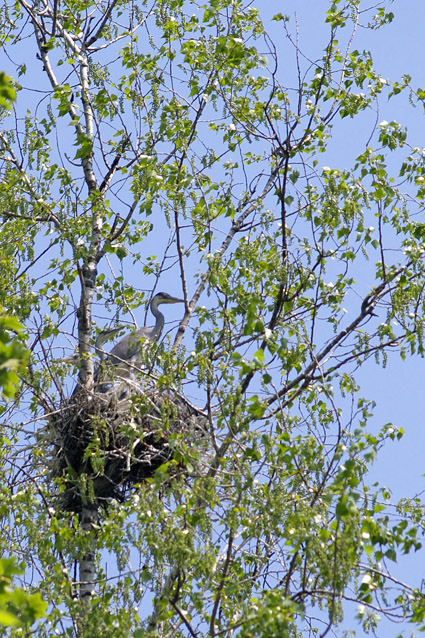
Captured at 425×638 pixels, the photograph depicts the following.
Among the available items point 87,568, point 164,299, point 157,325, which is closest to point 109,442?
point 87,568

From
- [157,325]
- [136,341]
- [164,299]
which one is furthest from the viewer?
[164,299]

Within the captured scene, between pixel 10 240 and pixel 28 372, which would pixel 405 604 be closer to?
pixel 28 372

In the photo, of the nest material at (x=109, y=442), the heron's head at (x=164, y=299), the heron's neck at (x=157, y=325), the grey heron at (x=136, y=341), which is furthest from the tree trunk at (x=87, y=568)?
the heron's head at (x=164, y=299)

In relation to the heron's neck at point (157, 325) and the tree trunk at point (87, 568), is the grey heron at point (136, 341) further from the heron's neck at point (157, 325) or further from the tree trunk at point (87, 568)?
the tree trunk at point (87, 568)

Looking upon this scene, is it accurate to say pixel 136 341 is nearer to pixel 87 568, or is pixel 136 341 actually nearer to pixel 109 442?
pixel 109 442

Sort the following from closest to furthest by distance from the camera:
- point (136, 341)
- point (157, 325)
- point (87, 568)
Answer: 1. point (87, 568)
2. point (136, 341)
3. point (157, 325)

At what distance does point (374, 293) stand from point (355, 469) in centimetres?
188

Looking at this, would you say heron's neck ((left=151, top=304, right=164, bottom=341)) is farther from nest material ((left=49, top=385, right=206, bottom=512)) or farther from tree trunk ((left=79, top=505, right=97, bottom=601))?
tree trunk ((left=79, top=505, right=97, bottom=601))

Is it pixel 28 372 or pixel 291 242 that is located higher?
pixel 291 242

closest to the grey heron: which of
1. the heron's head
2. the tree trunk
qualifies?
the heron's head

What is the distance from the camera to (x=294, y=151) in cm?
958

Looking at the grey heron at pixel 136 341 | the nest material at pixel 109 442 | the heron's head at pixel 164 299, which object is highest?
the heron's head at pixel 164 299

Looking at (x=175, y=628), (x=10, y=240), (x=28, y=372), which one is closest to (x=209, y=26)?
(x=10, y=240)


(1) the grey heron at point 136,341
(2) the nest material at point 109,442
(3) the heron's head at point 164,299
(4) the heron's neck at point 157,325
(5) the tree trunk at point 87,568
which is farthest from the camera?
(3) the heron's head at point 164,299
